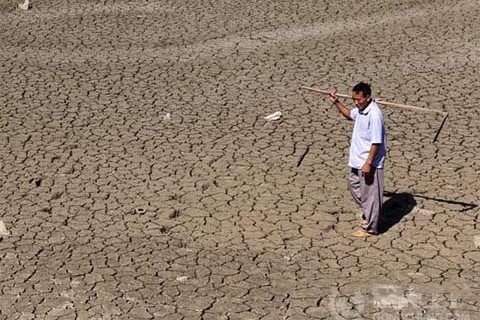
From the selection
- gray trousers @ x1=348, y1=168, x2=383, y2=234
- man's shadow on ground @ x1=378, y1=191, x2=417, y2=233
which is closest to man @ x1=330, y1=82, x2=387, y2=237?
gray trousers @ x1=348, y1=168, x2=383, y2=234

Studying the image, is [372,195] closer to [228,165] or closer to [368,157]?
[368,157]

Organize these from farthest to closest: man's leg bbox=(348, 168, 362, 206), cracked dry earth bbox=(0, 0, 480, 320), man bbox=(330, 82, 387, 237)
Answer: man's leg bbox=(348, 168, 362, 206) → man bbox=(330, 82, 387, 237) → cracked dry earth bbox=(0, 0, 480, 320)

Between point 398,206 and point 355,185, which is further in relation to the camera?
point 398,206

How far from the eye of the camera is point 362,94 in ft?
34.0

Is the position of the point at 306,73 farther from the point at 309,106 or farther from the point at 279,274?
the point at 279,274

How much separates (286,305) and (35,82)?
762 centimetres

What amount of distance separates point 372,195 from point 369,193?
41 millimetres

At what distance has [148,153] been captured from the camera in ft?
42.2

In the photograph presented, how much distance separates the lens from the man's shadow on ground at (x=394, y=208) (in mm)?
10969

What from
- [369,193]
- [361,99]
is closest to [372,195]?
[369,193]

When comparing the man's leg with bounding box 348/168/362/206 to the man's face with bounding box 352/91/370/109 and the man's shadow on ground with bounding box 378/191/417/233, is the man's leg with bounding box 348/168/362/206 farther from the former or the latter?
the man's face with bounding box 352/91/370/109

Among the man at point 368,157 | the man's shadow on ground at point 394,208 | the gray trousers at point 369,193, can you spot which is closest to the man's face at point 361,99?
the man at point 368,157

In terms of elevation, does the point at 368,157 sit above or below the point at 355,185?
above

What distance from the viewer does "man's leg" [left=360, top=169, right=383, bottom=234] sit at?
10492 millimetres
